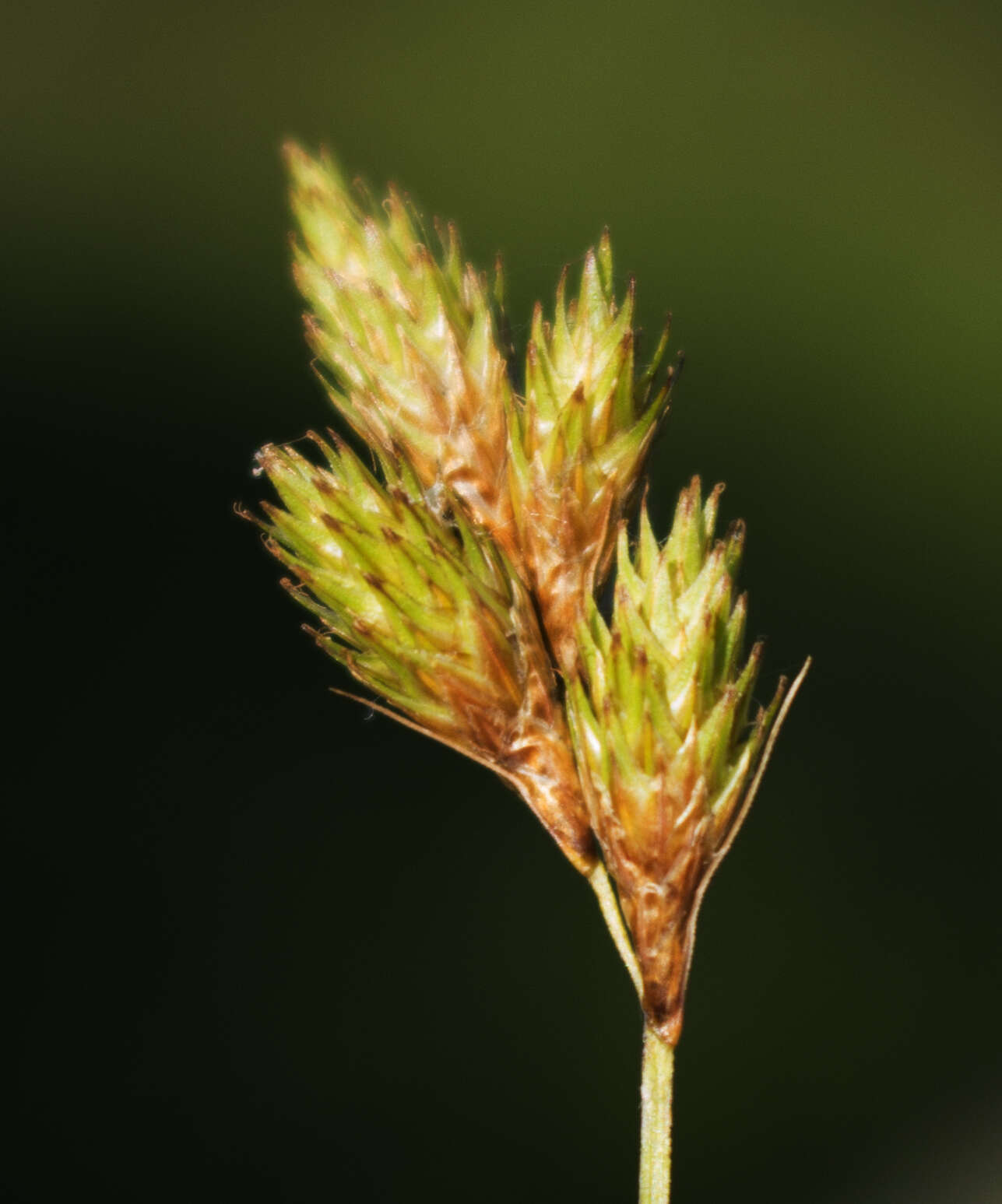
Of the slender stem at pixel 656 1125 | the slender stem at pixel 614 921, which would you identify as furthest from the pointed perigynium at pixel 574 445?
the slender stem at pixel 656 1125

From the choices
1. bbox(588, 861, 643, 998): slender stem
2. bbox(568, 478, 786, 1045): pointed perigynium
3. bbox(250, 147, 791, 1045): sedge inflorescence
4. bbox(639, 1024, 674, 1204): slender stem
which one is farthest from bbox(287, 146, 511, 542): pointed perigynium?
bbox(639, 1024, 674, 1204): slender stem

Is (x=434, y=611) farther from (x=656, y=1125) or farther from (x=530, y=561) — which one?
(x=656, y=1125)

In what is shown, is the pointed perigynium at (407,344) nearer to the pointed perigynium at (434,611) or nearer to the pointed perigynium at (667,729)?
the pointed perigynium at (434,611)

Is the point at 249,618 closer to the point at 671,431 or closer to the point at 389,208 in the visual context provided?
the point at 671,431

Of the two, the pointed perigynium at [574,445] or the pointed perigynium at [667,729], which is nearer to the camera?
the pointed perigynium at [667,729]

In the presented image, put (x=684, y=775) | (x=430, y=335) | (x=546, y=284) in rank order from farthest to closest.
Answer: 1. (x=546, y=284)
2. (x=430, y=335)
3. (x=684, y=775)

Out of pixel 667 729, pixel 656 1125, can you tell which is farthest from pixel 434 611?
pixel 656 1125

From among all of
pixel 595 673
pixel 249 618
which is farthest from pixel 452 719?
pixel 249 618
